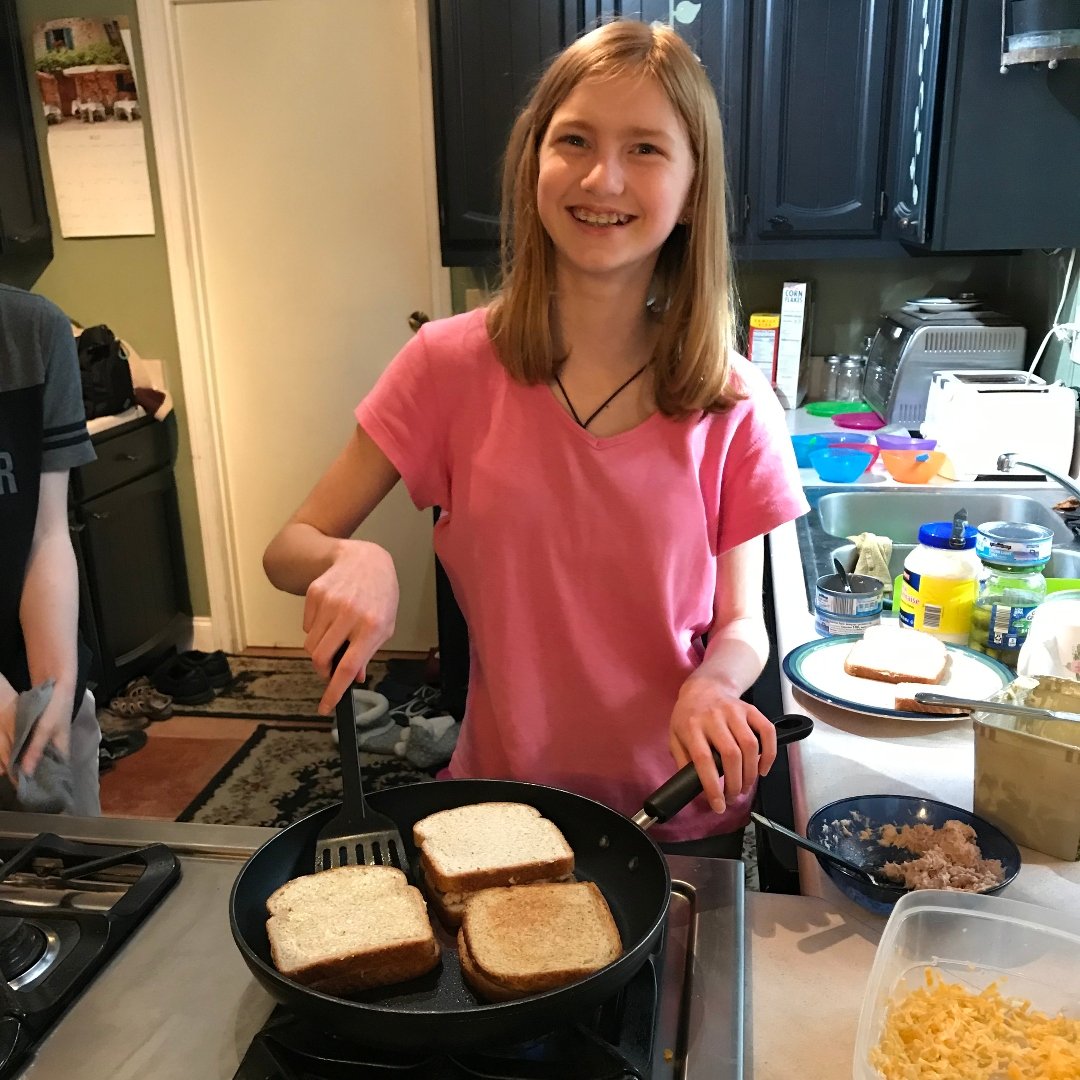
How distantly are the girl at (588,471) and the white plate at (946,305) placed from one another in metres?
1.83

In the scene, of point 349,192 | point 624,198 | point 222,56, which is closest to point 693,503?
point 624,198

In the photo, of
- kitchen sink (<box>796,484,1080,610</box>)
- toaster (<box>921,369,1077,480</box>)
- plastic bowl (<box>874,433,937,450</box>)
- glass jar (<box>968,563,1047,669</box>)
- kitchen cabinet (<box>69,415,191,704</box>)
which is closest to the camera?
glass jar (<box>968,563,1047,669</box>)

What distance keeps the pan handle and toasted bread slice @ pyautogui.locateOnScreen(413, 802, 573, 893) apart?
76 mm

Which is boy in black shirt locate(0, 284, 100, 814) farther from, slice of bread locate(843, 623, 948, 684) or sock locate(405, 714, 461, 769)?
sock locate(405, 714, 461, 769)

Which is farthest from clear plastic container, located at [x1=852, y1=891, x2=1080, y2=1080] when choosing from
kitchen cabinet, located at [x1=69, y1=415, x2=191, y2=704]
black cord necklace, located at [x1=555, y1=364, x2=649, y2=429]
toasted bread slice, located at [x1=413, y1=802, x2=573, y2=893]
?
kitchen cabinet, located at [x1=69, y1=415, x2=191, y2=704]

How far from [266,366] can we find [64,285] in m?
0.72

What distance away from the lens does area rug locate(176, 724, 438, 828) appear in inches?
103

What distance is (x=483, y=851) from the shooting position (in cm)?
81

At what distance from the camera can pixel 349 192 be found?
321 cm

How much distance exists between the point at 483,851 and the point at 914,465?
164 centimetres

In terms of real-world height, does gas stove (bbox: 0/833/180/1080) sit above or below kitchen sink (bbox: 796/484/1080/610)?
above

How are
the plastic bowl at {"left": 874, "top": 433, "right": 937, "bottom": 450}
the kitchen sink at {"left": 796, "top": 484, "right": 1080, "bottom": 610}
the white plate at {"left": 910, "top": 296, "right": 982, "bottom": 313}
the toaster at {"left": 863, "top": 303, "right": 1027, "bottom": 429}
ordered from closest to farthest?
1. the kitchen sink at {"left": 796, "top": 484, "right": 1080, "bottom": 610}
2. the plastic bowl at {"left": 874, "top": 433, "right": 937, "bottom": 450}
3. the toaster at {"left": 863, "top": 303, "right": 1027, "bottom": 429}
4. the white plate at {"left": 910, "top": 296, "right": 982, "bottom": 313}

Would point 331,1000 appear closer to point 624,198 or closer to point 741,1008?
point 741,1008

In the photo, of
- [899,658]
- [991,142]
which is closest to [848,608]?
[899,658]
